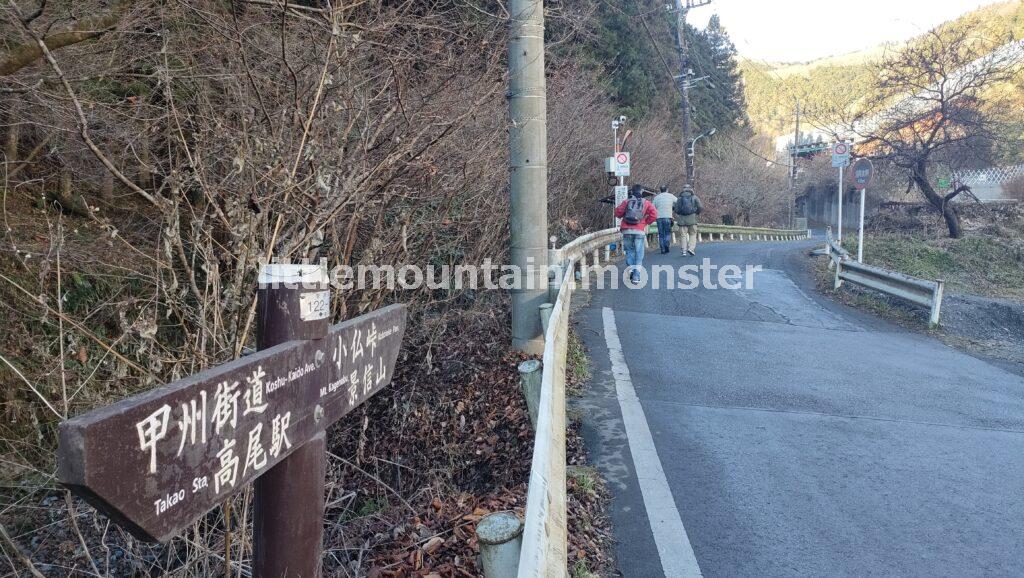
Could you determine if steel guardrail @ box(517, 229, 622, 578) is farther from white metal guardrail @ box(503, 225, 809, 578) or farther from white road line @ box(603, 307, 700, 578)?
white road line @ box(603, 307, 700, 578)

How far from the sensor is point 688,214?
63.4 ft

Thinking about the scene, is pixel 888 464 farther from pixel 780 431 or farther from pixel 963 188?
pixel 963 188

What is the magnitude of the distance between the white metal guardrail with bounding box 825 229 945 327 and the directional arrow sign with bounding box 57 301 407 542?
Answer: 38.0ft

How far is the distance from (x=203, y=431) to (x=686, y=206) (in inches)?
732

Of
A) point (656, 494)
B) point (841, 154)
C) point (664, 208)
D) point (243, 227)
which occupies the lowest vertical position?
point (656, 494)

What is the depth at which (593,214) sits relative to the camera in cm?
2450

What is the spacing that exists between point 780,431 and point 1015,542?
201 cm

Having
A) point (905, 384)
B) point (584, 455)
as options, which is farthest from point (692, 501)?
point (905, 384)

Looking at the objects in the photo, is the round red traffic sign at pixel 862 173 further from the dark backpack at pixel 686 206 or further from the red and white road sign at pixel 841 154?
the dark backpack at pixel 686 206

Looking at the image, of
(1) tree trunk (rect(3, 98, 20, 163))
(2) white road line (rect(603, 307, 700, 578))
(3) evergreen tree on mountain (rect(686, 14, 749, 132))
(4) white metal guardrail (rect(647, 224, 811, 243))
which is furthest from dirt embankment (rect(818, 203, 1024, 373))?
(3) evergreen tree on mountain (rect(686, 14, 749, 132))

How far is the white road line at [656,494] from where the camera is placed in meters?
3.75

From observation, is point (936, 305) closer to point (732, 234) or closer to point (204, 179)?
point (204, 179)

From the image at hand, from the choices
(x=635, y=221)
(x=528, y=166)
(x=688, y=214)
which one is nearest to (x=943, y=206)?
(x=688, y=214)

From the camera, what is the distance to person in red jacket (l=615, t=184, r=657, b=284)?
1291 centimetres
